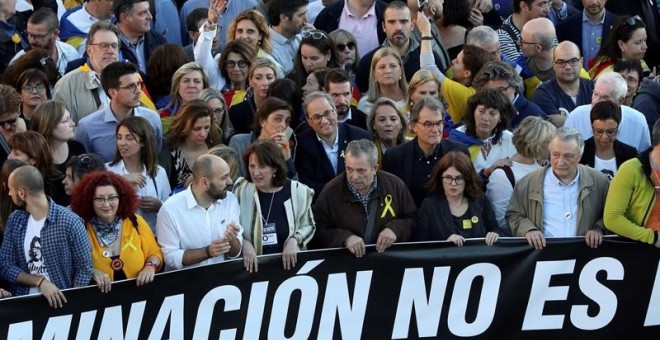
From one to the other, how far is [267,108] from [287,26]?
8.25 feet

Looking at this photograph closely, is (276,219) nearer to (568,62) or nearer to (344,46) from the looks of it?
(344,46)

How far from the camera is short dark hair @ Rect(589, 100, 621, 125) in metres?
12.3

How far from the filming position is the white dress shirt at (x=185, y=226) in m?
11.2

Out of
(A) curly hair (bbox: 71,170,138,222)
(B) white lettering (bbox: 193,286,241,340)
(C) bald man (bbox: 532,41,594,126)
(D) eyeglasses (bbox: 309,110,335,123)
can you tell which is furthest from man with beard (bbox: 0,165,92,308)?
(C) bald man (bbox: 532,41,594,126)

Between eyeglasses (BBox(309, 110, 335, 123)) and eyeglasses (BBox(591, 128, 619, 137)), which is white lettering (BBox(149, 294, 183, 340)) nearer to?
eyeglasses (BBox(309, 110, 335, 123))

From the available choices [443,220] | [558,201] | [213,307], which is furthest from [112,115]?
[558,201]

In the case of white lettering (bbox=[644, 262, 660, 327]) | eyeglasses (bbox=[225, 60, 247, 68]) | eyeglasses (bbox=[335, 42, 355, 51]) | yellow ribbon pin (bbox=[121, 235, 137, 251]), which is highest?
eyeglasses (bbox=[335, 42, 355, 51])

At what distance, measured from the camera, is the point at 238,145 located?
12.6 metres

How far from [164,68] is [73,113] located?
987mm

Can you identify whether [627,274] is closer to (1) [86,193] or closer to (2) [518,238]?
(2) [518,238]

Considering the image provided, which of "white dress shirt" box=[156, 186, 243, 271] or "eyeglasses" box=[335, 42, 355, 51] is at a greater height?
"eyeglasses" box=[335, 42, 355, 51]

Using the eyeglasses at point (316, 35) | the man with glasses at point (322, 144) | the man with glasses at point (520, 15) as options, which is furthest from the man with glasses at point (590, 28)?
the man with glasses at point (322, 144)

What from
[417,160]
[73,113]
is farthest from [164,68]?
[417,160]

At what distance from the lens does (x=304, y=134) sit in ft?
41.4
